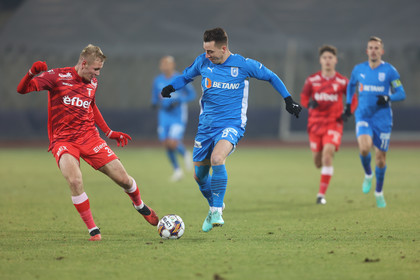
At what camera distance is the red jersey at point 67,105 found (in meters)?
6.80

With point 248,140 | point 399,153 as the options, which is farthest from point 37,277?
point 248,140

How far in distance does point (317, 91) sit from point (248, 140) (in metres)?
14.5

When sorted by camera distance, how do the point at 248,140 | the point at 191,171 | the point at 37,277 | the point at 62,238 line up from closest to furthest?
1. the point at 37,277
2. the point at 62,238
3. the point at 191,171
4. the point at 248,140

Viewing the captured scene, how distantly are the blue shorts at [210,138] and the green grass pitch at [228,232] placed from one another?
37.3 inches

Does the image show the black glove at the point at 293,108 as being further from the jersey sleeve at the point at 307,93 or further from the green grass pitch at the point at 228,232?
the jersey sleeve at the point at 307,93

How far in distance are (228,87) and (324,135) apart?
3.42 m

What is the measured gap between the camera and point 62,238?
22.6ft

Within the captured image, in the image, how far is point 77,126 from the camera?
273 inches

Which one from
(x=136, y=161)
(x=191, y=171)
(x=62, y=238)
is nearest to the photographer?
(x=62, y=238)

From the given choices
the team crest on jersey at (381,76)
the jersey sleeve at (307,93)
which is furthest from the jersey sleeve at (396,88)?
the jersey sleeve at (307,93)

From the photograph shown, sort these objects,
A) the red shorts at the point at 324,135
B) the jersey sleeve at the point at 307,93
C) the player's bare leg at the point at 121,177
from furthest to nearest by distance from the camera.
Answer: the jersey sleeve at the point at 307,93 < the red shorts at the point at 324,135 < the player's bare leg at the point at 121,177

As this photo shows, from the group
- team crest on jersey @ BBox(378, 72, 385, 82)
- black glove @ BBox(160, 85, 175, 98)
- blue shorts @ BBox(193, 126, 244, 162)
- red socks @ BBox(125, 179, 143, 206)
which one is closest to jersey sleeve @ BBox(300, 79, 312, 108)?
team crest on jersey @ BBox(378, 72, 385, 82)

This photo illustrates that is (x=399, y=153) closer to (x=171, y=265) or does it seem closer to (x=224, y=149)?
(x=224, y=149)

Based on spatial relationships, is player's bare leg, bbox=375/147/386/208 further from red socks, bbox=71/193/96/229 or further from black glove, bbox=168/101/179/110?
black glove, bbox=168/101/179/110
